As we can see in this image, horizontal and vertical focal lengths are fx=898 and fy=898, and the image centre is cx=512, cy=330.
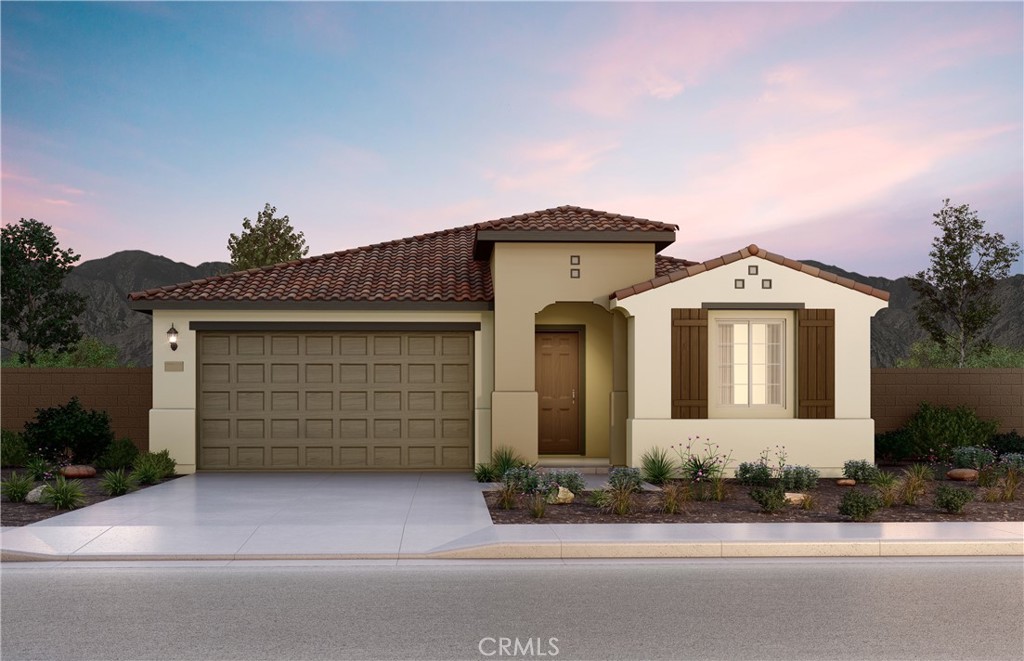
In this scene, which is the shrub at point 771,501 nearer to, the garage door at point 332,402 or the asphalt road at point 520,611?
the asphalt road at point 520,611

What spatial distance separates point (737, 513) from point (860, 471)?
16.0 ft

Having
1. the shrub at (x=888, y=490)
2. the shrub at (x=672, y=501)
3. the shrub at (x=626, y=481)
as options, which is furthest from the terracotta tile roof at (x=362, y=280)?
the shrub at (x=888, y=490)

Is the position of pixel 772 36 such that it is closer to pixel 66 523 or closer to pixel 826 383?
pixel 826 383

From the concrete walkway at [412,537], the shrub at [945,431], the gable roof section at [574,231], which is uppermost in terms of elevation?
the gable roof section at [574,231]

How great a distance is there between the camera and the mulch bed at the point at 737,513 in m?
11.9

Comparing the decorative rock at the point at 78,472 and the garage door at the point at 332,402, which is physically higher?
the garage door at the point at 332,402

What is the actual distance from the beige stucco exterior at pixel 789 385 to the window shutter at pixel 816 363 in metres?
0.14

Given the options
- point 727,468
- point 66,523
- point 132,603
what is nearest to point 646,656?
point 132,603

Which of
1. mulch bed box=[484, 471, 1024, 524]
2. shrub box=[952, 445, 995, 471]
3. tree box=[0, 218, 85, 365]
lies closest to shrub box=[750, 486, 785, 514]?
mulch bed box=[484, 471, 1024, 524]

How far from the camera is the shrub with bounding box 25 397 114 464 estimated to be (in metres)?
17.6

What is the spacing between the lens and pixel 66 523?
37.9 feet

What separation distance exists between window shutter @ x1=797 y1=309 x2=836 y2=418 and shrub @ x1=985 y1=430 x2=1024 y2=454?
4.40m

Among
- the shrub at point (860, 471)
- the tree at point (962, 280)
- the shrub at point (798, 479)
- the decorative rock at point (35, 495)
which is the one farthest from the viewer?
the tree at point (962, 280)

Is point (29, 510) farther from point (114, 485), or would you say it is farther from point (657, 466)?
point (657, 466)
